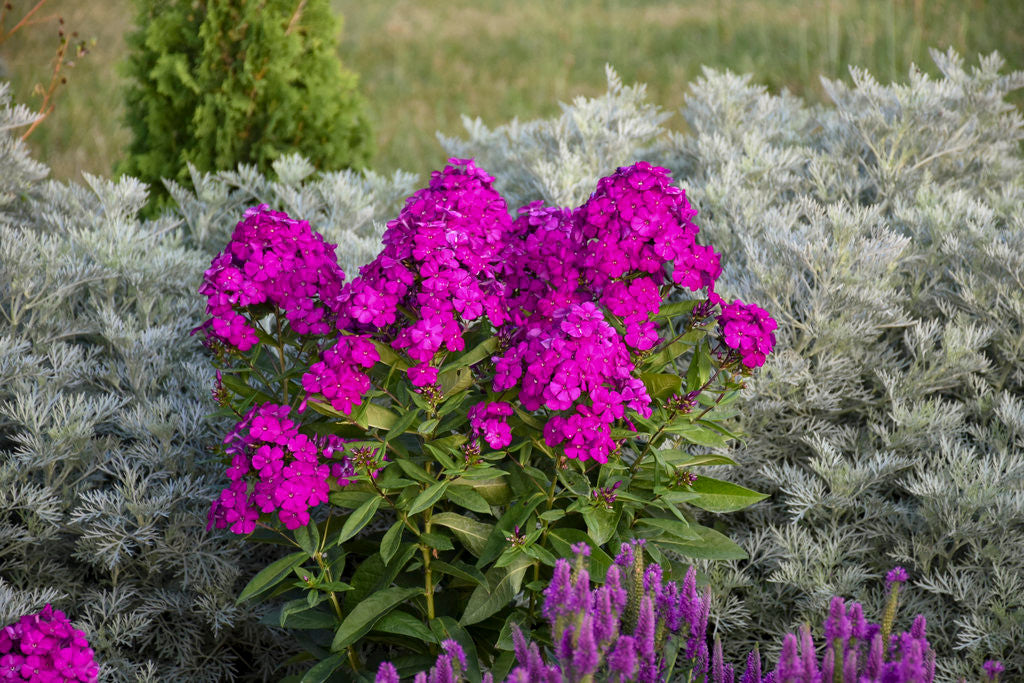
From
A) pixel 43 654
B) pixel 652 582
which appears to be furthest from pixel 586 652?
pixel 43 654

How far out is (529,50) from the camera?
35.7 ft

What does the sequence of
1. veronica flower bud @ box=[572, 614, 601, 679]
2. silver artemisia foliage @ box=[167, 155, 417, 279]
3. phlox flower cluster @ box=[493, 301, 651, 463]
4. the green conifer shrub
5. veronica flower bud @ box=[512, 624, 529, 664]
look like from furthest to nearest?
the green conifer shrub < silver artemisia foliage @ box=[167, 155, 417, 279] < phlox flower cluster @ box=[493, 301, 651, 463] < veronica flower bud @ box=[512, 624, 529, 664] < veronica flower bud @ box=[572, 614, 601, 679]

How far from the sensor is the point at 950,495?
8.16 feet

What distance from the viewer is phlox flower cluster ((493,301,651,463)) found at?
1.79 meters

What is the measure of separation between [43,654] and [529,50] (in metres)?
9.96

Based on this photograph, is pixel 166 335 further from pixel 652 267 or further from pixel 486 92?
pixel 486 92

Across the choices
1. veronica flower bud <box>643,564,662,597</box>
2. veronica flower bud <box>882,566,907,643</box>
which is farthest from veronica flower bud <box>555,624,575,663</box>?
veronica flower bud <box>882,566,907,643</box>

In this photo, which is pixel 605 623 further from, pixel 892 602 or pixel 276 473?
pixel 276 473

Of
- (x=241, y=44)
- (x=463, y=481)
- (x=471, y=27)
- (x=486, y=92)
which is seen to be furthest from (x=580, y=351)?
(x=471, y=27)

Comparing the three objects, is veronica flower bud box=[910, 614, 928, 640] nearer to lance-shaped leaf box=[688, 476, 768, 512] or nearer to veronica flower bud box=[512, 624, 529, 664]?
lance-shaped leaf box=[688, 476, 768, 512]

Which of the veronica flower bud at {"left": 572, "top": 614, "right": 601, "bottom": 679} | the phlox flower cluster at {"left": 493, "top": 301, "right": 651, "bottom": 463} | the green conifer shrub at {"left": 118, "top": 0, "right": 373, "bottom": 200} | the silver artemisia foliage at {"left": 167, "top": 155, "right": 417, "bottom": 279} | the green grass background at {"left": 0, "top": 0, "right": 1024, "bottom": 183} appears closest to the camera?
the veronica flower bud at {"left": 572, "top": 614, "right": 601, "bottom": 679}

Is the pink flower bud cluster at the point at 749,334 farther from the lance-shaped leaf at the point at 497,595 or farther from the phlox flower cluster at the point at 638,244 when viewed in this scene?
the lance-shaped leaf at the point at 497,595

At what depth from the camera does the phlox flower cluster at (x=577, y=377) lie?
5.89 feet

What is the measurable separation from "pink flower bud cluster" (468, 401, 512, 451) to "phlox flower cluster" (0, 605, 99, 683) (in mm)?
1026
